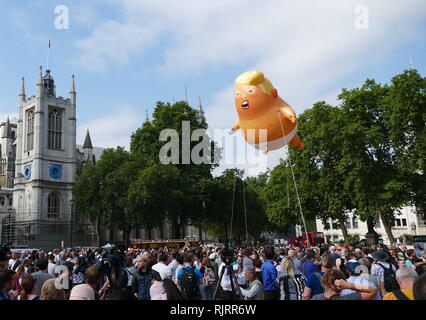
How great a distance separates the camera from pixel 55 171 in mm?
66500

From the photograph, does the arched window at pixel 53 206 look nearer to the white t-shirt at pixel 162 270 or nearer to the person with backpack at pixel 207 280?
the person with backpack at pixel 207 280

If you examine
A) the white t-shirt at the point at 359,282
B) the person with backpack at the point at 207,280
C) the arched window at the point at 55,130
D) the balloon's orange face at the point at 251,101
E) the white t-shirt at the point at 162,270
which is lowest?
the person with backpack at the point at 207,280

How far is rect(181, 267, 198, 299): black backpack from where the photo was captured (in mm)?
7730

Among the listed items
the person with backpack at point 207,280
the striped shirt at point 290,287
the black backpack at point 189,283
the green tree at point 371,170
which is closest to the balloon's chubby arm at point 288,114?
the person with backpack at point 207,280

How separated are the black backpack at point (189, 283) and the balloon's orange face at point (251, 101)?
Answer: 7092 millimetres

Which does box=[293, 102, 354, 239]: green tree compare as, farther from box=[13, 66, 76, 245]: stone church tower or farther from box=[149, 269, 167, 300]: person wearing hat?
box=[13, 66, 76, 245]: stone church tower

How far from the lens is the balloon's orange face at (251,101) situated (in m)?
13.4

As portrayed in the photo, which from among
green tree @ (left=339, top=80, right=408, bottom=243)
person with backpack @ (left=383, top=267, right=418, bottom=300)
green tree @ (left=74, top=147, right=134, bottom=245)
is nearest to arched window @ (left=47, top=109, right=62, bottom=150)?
green tree @ (left=74, top=147, right=134, bottom=245)

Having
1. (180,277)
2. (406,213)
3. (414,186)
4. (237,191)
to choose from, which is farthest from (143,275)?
(406,213)

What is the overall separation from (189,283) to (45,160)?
63.9 metres

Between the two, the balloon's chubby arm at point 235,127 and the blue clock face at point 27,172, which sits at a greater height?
the blue clock face at point 27,172

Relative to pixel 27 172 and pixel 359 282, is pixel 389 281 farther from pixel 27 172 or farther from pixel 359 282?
pixel 27 172

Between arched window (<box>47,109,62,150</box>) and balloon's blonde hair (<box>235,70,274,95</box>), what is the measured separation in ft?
199

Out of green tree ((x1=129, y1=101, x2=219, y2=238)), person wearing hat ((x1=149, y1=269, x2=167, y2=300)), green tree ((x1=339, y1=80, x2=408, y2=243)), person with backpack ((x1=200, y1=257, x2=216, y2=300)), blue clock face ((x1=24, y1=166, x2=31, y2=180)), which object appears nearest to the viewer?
person wearing hat ((x1=149, y1=269, x2=167, y2=300))
